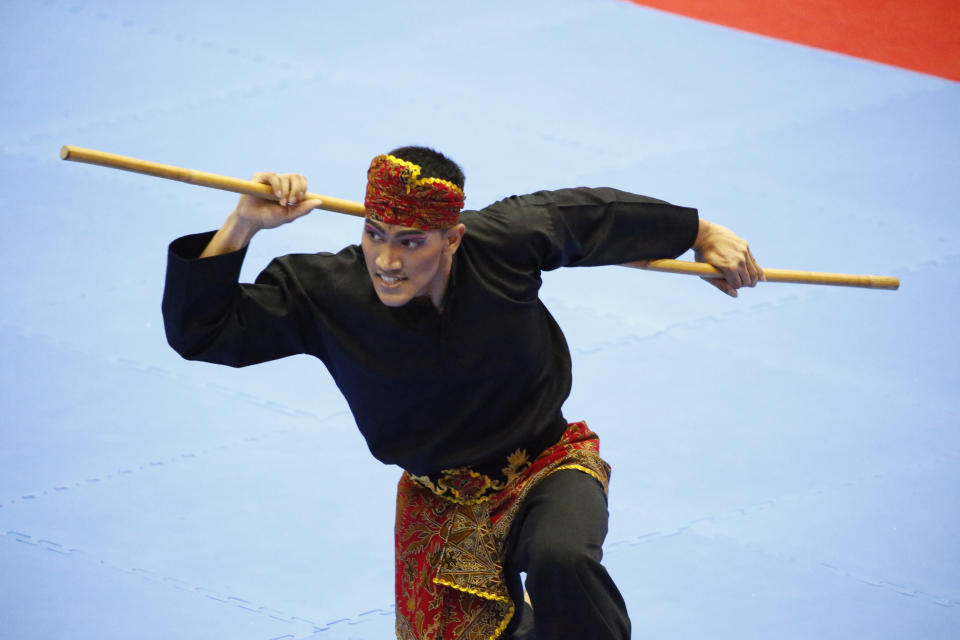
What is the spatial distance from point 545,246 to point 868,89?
16.9 feet

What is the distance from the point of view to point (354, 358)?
9.30ft

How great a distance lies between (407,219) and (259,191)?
0.31 meters

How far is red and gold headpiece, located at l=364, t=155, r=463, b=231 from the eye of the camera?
265 cm

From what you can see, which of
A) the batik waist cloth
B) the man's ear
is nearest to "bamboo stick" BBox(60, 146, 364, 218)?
the man's ear

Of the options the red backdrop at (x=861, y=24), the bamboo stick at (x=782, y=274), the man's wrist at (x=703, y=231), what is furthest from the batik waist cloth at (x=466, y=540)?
the red backdrop at (x=861, y=24)

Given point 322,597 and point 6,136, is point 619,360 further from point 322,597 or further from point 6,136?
point 6,136

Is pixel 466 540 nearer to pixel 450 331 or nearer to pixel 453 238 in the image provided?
pixel 450 331

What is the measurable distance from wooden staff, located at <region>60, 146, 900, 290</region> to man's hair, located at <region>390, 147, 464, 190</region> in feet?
0.55

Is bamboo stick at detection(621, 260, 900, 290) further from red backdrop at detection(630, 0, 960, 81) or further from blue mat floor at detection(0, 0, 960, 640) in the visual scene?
red backdrop at detection(630, 0, 960, 81)

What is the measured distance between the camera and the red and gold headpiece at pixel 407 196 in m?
2.65

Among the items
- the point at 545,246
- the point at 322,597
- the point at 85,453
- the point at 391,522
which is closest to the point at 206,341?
the point at 545,246

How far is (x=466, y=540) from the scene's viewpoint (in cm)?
300

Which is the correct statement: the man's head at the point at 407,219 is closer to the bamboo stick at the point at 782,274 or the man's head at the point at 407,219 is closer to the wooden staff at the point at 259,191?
the wooden staff at the point at 259,191

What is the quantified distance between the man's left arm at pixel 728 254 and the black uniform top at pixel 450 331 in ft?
0.79
